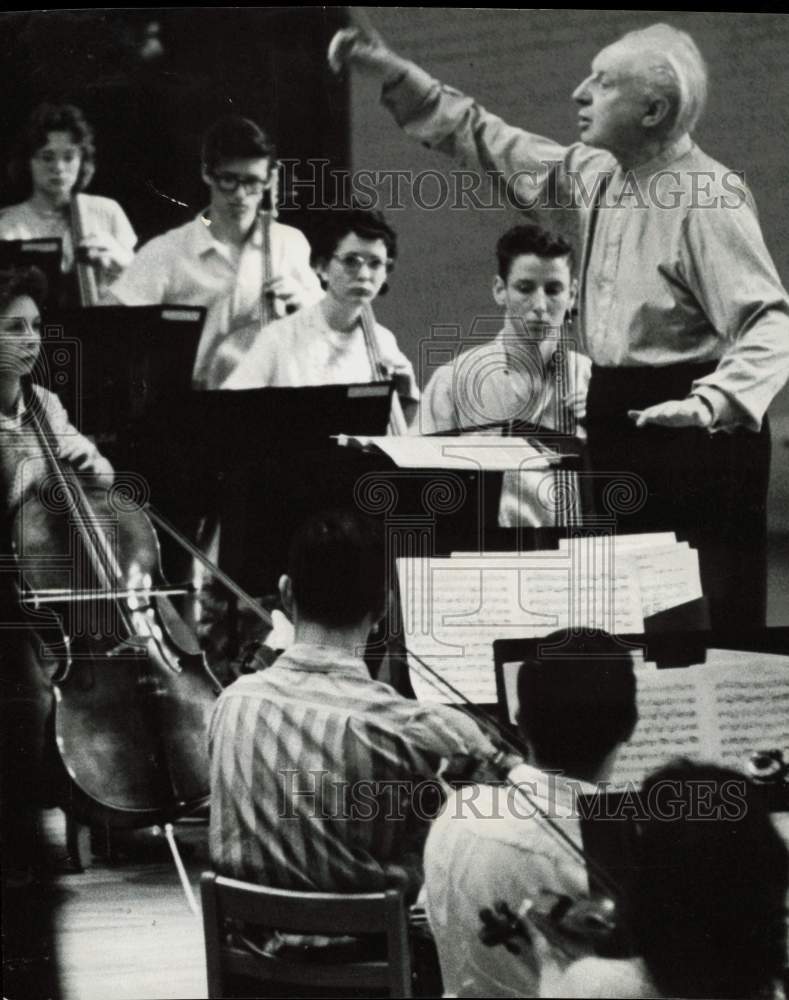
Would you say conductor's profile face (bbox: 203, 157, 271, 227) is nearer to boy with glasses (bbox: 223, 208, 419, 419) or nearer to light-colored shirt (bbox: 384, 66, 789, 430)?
boy with glasses (bbox: 223, 208, 419, 419)

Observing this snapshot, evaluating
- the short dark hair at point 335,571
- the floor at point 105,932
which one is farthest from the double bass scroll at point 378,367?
the floor at point 105,932

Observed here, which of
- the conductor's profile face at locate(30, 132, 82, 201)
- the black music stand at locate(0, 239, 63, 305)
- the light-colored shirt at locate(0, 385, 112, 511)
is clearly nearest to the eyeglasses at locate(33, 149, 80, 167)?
the conductor's profile face at locate(30, 132, 82, 201)

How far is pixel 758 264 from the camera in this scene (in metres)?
2.46

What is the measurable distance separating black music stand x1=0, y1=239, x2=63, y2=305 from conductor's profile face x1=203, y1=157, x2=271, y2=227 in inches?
14.3

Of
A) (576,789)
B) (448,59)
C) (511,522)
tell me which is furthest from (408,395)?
(576,789)

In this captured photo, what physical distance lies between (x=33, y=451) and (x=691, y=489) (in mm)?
1442

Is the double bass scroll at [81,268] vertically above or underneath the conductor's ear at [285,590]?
above

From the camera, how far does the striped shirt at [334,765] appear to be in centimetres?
242

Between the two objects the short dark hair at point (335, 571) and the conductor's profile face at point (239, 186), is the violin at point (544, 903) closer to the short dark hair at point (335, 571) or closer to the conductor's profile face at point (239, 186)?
the short dark hair at point (335, 571)

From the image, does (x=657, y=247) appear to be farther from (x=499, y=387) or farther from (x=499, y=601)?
(x=499, y=601)

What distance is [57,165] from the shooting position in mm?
2484

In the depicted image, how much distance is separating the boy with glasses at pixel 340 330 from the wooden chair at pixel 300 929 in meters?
1.04

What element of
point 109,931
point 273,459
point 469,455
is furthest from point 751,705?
point 109,931

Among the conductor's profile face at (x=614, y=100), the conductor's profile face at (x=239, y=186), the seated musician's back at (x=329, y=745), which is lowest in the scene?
the seated musician's back at (x=329, y=745)
